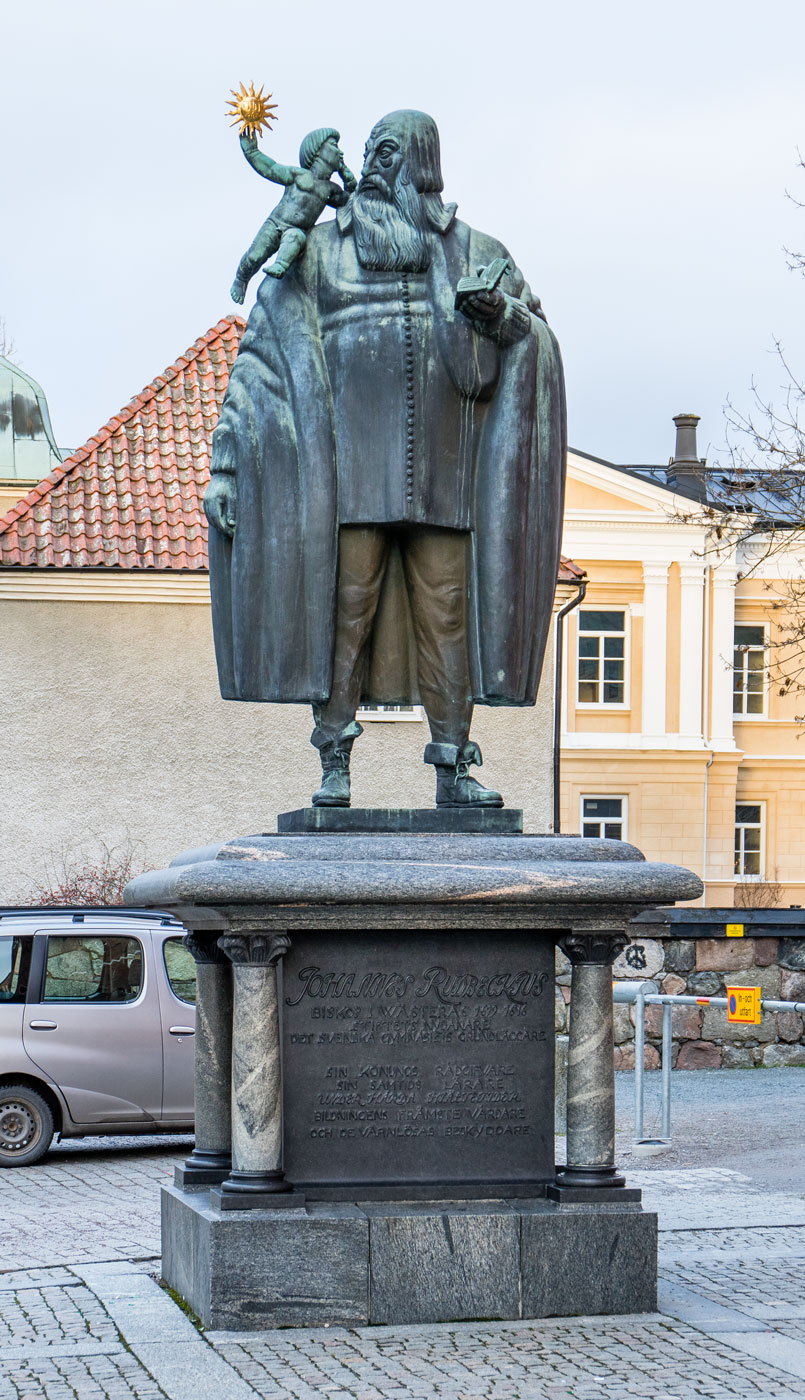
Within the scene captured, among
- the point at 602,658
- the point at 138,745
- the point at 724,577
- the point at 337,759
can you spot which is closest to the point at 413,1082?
the point at 337,759

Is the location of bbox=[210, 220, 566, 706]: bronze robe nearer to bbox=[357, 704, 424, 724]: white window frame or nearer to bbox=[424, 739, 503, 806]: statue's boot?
bbox=[424, 739, 503, 806]: statue's boot

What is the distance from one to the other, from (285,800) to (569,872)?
16.4m

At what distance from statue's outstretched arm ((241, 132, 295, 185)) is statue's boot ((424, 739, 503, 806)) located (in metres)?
2.01

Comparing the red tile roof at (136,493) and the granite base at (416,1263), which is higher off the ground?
the red tile roof at (136,493)

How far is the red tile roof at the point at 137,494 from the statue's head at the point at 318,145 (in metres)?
15.1

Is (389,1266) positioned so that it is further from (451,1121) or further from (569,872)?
(569,872)

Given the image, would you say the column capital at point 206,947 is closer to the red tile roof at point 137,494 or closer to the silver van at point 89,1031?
the silver van at point 89,1031

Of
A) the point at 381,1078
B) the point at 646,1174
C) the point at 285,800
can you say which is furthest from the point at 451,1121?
the point at 285,800

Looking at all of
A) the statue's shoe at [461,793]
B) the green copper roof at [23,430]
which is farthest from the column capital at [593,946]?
the green copper roof at [23,430]

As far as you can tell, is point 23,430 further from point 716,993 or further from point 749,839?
point 716,993

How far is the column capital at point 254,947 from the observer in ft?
19.2

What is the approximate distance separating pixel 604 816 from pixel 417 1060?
3510 centimetres

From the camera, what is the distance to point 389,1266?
5.79 m

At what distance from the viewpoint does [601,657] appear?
136 ft
